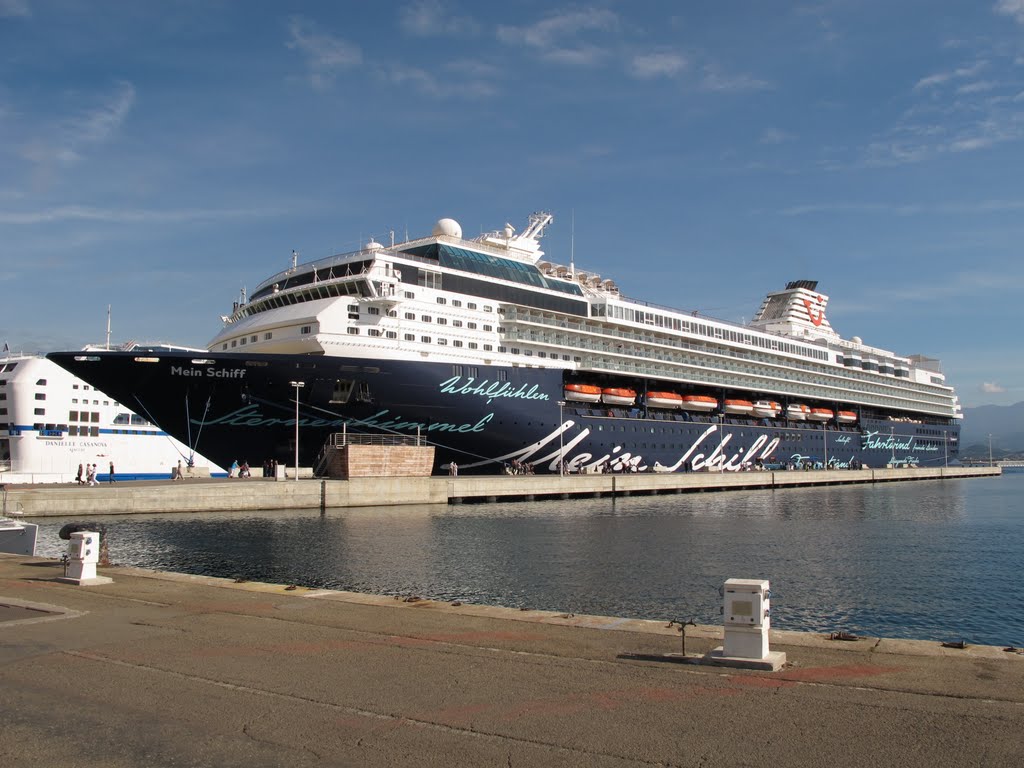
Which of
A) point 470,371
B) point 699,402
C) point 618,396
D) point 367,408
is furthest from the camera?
point 699,402

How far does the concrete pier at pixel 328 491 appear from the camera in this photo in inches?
1275

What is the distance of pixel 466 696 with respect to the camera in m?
7.38

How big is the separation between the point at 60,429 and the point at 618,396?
42628 mm

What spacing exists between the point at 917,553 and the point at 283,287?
34.6 metres

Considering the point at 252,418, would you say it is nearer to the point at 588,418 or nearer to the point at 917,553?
the point at 588,418

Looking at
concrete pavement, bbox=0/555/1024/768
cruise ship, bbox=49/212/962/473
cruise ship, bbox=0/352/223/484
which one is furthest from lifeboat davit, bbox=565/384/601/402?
concrete pavement, bbox=0/555/1024/768

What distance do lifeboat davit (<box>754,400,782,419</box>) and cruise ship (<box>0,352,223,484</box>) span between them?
45.2 meters

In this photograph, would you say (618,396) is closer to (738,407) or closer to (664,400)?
(664,400)

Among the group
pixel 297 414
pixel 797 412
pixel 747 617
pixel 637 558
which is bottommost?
pixel 637 558

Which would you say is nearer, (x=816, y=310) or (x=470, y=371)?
(x=470, y=371)

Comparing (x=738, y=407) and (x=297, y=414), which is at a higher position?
(x=738, y=407)

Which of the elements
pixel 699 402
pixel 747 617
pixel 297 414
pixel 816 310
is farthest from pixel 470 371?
pixel 816 310

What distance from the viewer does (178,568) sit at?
21.5 meters

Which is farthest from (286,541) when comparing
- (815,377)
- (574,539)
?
(815,377)
